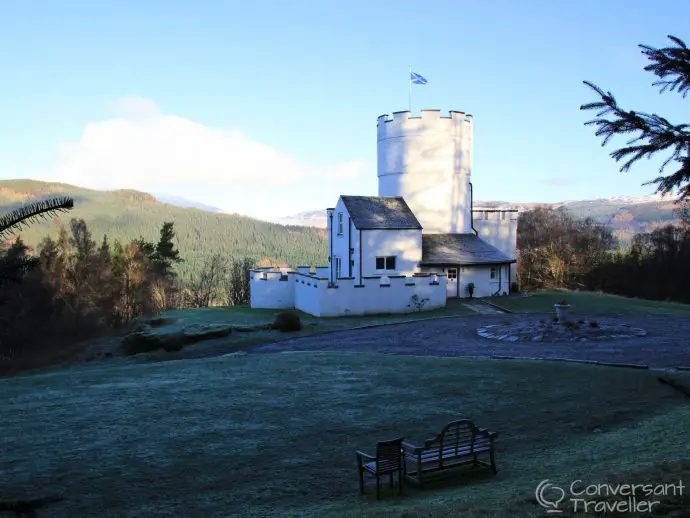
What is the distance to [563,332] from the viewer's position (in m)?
24.7

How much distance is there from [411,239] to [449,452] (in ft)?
96.4

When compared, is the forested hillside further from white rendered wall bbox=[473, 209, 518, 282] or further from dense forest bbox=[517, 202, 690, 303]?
white rendered wall bbox=[473, 209, 518, 282]

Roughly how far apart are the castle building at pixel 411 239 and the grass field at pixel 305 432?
15933 mm

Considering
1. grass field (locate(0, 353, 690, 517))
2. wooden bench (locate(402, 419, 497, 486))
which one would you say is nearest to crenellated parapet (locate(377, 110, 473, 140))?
grass field (locate(0, 353, 690, 517))

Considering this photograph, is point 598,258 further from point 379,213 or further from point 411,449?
point 411,449

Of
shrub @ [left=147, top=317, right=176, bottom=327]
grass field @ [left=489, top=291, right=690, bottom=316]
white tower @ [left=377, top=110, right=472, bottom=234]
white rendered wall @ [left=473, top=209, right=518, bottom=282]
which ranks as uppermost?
white tower @ [left=377, top=110, right=472, bottom=234]

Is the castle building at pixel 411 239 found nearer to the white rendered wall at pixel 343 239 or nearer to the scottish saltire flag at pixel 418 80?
the white rendered wall at pixel 343 239

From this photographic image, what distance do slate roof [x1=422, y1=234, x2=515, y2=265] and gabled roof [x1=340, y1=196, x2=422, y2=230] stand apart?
7.23 feet

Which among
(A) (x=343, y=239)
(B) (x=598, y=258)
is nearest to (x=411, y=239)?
(A) (x=343, y=239)

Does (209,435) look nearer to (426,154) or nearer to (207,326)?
(207,326)

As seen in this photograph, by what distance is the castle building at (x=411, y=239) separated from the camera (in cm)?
3525

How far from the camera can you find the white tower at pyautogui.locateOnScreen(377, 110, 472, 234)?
136ft

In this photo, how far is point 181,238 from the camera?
181 metres

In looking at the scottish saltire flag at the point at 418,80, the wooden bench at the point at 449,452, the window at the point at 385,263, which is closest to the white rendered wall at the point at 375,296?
the window at the point at 385,263
